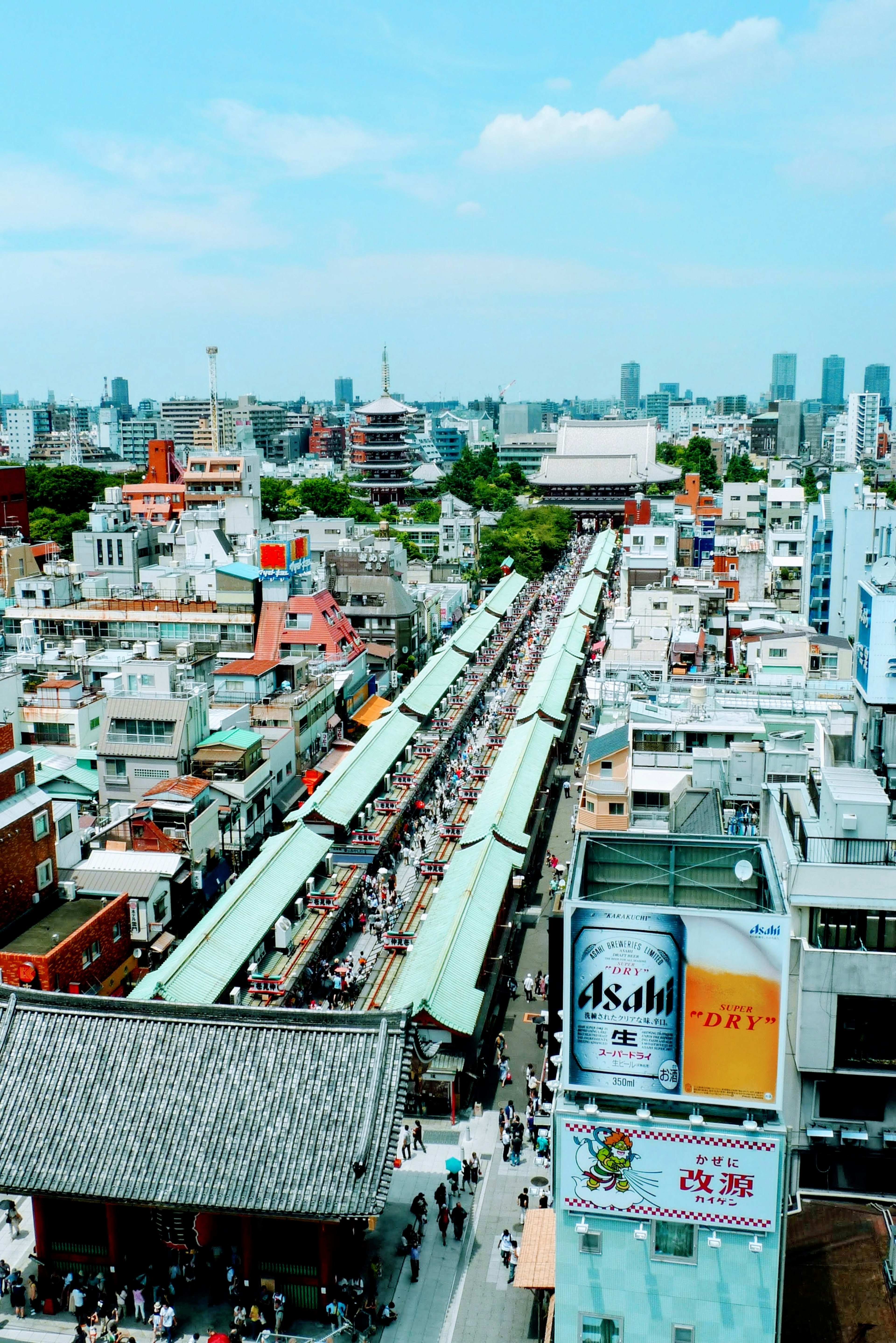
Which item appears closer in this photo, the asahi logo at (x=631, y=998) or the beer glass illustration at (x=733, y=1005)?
the beer glass illustration at (x=733, y=1005)

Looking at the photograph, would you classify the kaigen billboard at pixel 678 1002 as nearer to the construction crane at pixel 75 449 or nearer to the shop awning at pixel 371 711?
the shop awning at pixel 371 711

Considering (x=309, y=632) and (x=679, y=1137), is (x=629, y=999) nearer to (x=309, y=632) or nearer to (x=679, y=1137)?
(x=679, y=1137)

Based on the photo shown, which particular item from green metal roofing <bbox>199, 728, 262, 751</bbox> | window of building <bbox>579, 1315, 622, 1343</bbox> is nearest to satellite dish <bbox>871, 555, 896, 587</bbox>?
window of building <bbox>579, 1315, 622, 1343</bbox>

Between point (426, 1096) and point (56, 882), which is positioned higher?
point (56, 882)

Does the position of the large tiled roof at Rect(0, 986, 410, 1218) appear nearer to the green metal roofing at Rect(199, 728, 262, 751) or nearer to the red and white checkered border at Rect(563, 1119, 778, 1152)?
the red and white checkered border at Rect(563, 1119, 778, 1152)

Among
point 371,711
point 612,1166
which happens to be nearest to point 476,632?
point 371,711

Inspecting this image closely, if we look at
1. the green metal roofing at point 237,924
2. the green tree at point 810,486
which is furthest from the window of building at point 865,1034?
the green tree at point 810,486

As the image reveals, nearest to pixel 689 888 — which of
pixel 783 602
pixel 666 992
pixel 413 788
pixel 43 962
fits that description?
pixel 666 992

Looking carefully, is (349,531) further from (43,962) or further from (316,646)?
(43,962)
